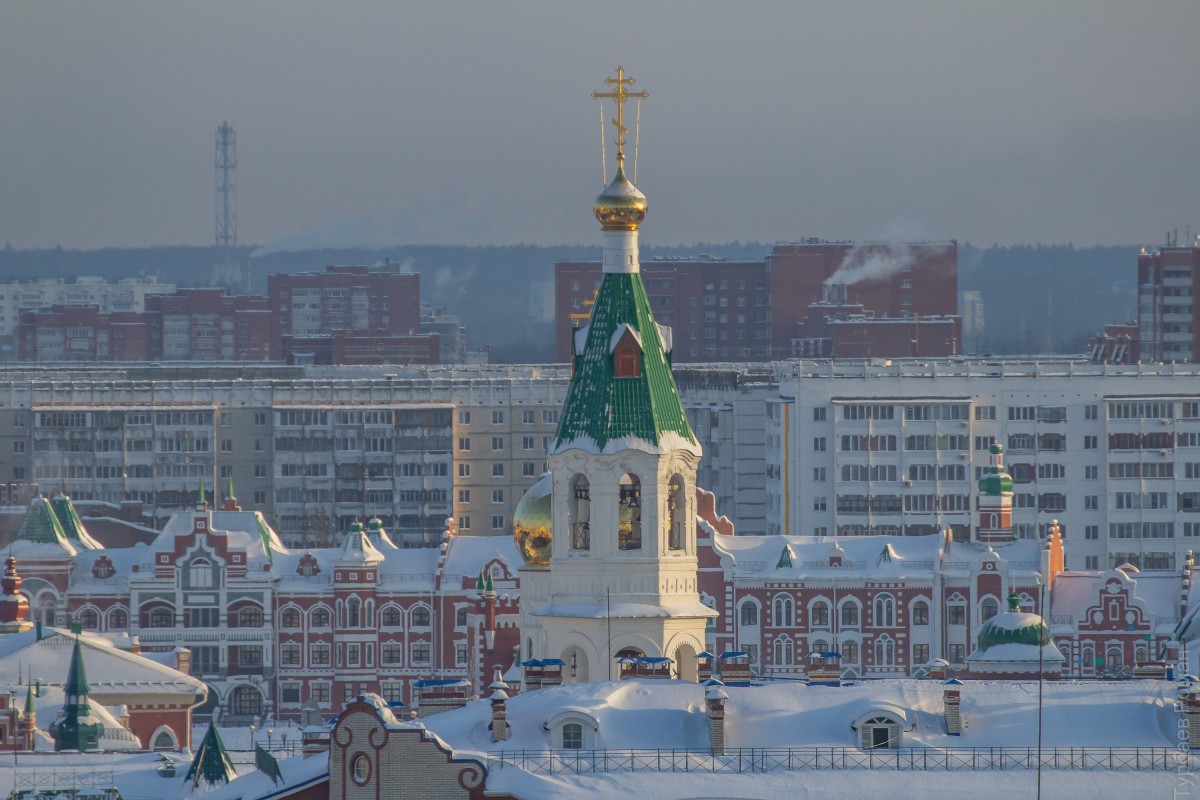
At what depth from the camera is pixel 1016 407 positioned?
164 meters

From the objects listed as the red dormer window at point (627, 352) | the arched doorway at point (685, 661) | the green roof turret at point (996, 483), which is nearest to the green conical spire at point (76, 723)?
the arched doorway at point (685, 661)

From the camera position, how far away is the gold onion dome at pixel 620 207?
229ft

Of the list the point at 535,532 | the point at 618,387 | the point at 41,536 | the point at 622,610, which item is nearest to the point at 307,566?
the point at 41,536

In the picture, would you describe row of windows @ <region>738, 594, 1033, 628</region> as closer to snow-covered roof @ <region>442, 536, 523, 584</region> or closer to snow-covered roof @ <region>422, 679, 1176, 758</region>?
snow-covered roof @ <region>442, 536, 523, 584</region>

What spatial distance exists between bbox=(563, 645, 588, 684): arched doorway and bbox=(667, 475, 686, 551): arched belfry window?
2493mm

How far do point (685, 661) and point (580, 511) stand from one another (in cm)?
326

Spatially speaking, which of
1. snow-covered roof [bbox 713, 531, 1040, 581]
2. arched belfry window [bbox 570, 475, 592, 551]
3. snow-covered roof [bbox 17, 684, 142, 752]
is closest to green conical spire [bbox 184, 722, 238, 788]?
snow-covered roof [bbox 17, 684, 142, 752]

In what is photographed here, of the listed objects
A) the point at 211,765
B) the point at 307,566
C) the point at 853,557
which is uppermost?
the point at 853,557

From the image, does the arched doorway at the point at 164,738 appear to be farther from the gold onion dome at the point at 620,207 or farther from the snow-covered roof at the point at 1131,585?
the gold onion dome at the point at 620,207

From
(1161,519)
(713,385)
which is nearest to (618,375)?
(1161,519)

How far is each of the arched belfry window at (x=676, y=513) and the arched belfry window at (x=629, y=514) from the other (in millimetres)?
553

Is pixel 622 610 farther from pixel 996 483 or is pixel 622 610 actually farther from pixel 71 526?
pixel 71 526

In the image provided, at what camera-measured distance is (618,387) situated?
6938 centimetres

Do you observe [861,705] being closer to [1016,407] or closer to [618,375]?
[618,375]
